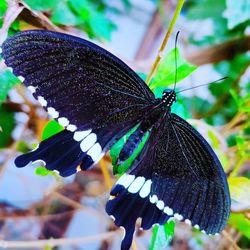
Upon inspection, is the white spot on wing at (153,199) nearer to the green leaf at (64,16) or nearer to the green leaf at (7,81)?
the green leaf at (7,81)

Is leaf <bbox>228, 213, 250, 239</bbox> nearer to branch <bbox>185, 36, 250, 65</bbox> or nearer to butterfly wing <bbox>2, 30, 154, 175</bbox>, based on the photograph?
butterfly wing <bbox>2, 30, 154, 175</bbox>

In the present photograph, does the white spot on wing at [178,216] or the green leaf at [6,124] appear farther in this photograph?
the green leaf at [6,124]

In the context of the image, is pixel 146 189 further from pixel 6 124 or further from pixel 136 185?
pixel 6 124

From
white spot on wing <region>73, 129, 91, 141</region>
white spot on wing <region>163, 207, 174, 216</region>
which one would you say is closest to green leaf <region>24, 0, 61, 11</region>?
white spot on wing <region>73, 129, 91, 141</region>

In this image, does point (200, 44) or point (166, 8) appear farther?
point (166, 8)

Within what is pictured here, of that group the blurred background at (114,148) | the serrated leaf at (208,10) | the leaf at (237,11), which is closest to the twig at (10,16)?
the blurred background at (114,148)

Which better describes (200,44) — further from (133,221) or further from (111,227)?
(133,221)

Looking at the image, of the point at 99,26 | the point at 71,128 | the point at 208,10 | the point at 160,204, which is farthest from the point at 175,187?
the point at 208,10

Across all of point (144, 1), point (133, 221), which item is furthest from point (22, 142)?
point (144, 1)
